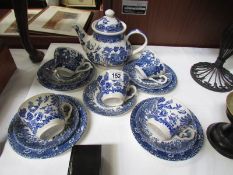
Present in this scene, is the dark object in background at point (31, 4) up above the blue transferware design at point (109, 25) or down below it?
below

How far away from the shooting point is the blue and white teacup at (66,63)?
60 cm

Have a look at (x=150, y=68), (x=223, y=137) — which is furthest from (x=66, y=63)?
(x=223, y=137)

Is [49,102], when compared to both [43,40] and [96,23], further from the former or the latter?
[43,40]

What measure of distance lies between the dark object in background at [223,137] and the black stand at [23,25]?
1.86ft

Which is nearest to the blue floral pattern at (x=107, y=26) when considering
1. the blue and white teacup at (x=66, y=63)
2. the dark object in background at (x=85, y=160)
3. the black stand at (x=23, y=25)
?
the blue and white teacup at (x=66, y=63)

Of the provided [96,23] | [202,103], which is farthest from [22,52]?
[202,103]

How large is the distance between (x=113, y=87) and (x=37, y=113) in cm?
18

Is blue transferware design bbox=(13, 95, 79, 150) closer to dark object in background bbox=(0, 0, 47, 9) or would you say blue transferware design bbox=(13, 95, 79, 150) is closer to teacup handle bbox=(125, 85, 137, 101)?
teacup handle bbox=(125, 85, 137, 101)

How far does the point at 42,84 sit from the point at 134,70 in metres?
0.27

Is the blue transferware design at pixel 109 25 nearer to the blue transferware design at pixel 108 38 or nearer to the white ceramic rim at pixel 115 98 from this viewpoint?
the blue transferware design at pixel 108 38

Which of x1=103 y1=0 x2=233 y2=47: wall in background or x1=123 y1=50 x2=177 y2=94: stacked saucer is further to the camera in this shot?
x1=103 y1=0 x2=233 y2=47: wall in background

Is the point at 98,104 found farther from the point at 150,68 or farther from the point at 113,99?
the point at 150,68

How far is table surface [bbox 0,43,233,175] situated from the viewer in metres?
0.44

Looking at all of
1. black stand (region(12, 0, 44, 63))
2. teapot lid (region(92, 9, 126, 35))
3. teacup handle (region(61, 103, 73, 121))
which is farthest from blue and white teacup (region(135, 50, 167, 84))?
black stand (region(12, 0, 44, 63))
